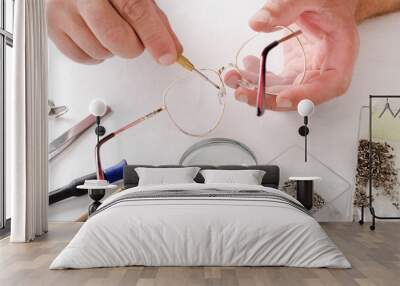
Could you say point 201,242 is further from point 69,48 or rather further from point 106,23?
point 69,48

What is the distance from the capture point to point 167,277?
12.6 feet

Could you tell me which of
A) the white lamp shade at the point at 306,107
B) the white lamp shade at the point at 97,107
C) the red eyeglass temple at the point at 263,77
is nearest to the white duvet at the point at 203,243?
the white lamp shade at the point at 306,107

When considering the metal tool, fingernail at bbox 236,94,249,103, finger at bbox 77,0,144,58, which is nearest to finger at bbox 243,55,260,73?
fingernail at bbox 236,94,249,103

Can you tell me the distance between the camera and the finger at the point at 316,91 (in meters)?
6.49

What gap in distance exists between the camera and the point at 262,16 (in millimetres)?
6535

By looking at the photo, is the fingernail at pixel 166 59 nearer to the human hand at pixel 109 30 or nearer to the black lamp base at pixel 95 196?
the human hand at pixel 109 30

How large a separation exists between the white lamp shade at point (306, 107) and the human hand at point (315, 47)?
Result: 0.12 m

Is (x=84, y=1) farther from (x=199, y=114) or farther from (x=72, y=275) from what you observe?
(x=72, y=275)

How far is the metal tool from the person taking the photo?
684 cm

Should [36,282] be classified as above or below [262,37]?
below

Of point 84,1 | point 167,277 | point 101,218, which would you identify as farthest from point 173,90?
point 167,277

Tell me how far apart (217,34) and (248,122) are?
1147 millimetres

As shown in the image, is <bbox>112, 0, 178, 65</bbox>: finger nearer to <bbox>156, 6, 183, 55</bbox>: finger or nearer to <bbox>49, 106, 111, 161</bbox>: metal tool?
<bbox>156, 6, 183, 55</bbox>: finger

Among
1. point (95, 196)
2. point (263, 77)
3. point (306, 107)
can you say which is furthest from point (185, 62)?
point (95, 196)
